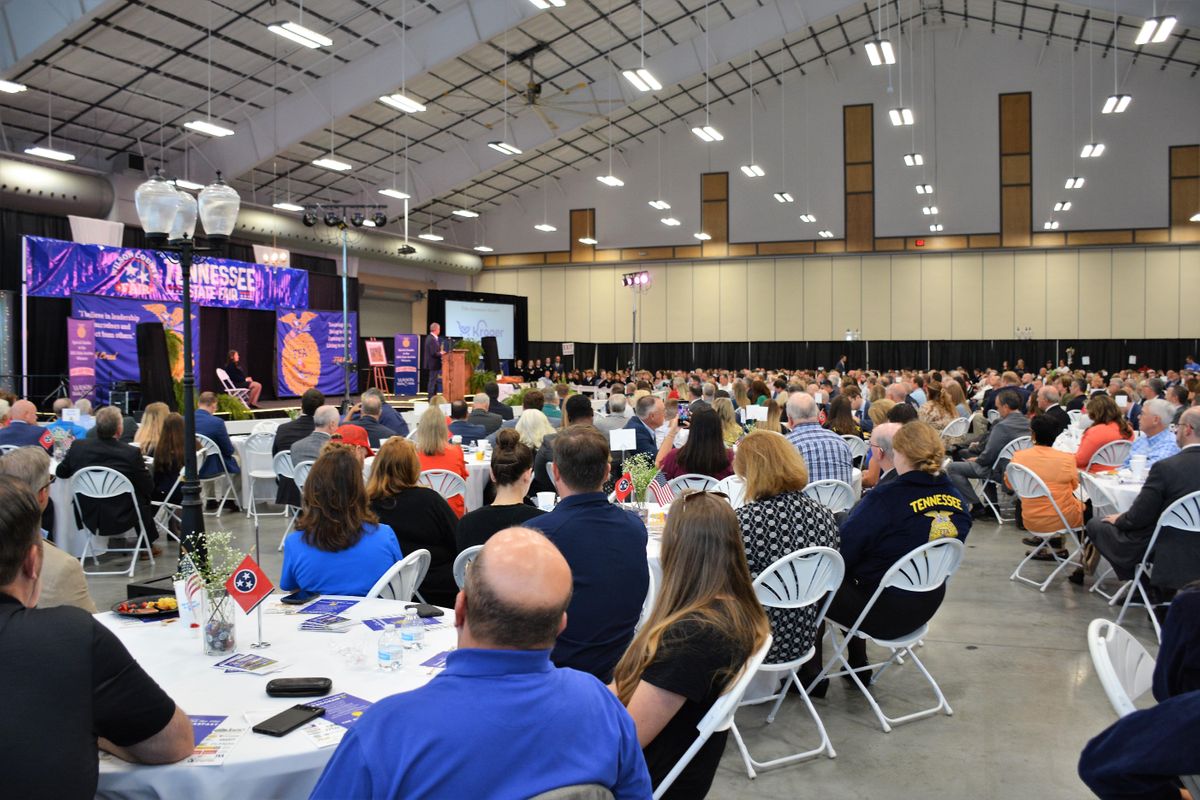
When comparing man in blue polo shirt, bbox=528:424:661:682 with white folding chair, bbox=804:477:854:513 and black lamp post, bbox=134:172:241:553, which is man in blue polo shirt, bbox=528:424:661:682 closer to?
black lamp post, bbox=134:172:241:553

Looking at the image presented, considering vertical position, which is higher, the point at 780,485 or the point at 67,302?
the point at 67,302

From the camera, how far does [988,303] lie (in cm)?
2522

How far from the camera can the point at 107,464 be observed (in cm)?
622

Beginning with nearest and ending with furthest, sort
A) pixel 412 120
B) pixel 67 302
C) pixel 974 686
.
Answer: pixel 974 686 → pixel 67 302 → pixel 412 120

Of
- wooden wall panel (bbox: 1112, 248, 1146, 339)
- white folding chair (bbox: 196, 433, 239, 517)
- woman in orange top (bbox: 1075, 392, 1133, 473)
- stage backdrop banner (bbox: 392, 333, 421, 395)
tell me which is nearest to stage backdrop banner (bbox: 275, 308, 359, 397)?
stage backdrop banner (bbox: 392, 333, 421, 395)

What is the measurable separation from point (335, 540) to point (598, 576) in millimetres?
1105

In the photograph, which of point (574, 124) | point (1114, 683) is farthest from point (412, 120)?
point (1114, 683)

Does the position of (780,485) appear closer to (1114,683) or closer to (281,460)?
(1114,683)

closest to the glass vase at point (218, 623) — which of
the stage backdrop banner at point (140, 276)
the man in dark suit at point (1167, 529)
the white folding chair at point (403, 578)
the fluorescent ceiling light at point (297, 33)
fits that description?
the white folding chair at point (403, 578)

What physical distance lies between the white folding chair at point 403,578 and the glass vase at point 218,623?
1.96 feet

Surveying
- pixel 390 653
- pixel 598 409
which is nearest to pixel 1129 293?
pixel 598 409

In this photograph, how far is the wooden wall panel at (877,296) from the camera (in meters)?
26.0

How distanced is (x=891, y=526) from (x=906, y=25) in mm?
23225

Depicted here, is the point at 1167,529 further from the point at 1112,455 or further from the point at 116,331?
the point at 116,331
